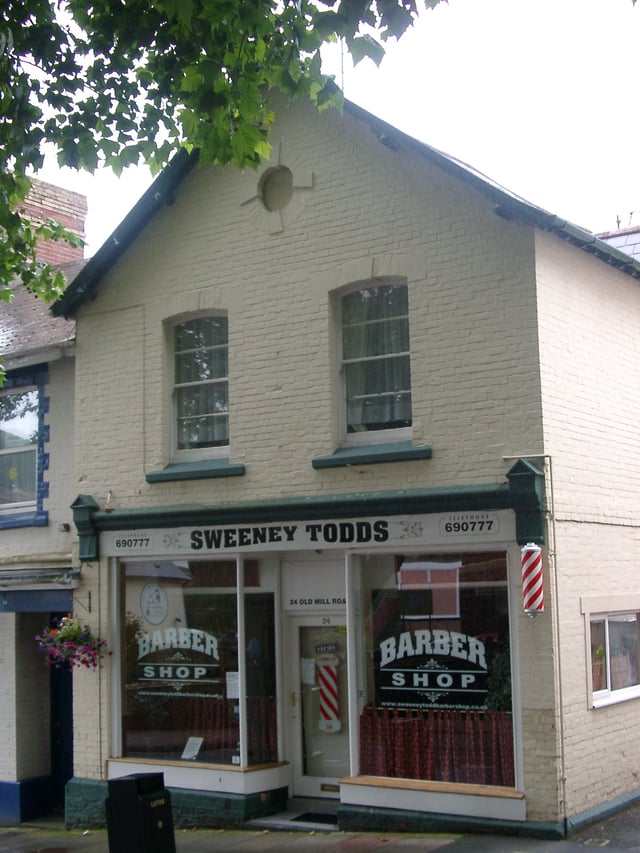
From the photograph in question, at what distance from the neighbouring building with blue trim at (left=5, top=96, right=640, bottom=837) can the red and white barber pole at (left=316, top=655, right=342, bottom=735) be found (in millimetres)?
27

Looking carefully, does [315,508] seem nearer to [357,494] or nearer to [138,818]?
[357,494]

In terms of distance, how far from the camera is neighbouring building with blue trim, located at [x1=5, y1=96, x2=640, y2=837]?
11797 mm

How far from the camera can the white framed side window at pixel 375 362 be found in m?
12.8

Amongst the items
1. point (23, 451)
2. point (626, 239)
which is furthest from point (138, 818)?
point (626, 239)

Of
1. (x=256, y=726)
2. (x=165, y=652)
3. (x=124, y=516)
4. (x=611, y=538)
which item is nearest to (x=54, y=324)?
(x=124, y=516)

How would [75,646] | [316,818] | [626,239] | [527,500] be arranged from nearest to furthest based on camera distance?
[527,500] < [316,818] < [75,646] < [626,239]

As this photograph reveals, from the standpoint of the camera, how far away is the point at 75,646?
46.6 ft

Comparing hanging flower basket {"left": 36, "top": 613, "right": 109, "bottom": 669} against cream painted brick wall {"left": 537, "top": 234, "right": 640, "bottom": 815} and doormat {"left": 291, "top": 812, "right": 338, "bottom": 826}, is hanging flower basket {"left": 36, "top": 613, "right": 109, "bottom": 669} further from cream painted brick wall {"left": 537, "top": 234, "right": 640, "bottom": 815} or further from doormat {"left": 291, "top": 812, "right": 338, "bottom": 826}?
cream painted brick wall {"left": 537, "top": 234, "right": 640, "bottom": 815}

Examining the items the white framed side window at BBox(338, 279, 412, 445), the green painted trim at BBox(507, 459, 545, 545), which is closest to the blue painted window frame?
the white framed side window at BBox(338, 279, 412, 445)

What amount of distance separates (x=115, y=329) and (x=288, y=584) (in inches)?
154

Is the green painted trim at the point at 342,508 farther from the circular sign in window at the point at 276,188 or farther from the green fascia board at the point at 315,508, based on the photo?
the circular sign in window at the point at 276,188

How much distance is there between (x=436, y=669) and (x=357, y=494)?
1987 millimetres

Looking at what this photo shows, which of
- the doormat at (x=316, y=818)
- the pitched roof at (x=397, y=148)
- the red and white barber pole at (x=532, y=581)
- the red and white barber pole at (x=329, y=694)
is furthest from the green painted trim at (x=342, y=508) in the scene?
the doormat at (x=316, y=818)

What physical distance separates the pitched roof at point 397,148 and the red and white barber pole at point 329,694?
535 centimetres
